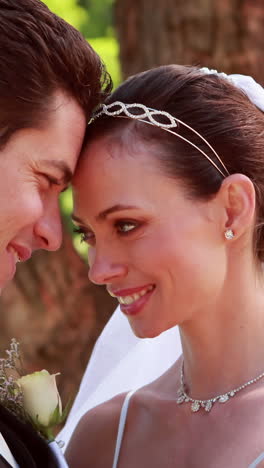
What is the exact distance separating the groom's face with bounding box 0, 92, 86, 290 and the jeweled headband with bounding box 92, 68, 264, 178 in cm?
15

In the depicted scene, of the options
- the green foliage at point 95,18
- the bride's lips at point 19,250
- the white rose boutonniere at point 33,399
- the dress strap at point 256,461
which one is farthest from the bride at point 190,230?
the green foliage at point 95,18

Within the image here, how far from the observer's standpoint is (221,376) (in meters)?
3.58

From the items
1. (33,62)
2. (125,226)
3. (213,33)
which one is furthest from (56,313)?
(33,62)

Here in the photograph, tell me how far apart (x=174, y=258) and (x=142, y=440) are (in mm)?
814

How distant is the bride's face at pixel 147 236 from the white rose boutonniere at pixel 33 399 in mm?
420

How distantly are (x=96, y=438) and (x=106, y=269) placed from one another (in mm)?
818

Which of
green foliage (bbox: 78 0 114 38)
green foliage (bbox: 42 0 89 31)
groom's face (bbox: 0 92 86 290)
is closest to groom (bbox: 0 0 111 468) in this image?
groom's face (bbox: 0 92 86 290)

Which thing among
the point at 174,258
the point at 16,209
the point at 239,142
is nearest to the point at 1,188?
the point at 16,209

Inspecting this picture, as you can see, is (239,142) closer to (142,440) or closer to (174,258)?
(174,258)

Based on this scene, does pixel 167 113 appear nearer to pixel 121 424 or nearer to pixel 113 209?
pixel 113 209

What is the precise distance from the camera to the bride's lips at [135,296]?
3.49 m

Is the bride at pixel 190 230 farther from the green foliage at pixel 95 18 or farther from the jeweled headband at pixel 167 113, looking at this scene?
the green foliage at pixel 95 18

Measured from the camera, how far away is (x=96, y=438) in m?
3.87

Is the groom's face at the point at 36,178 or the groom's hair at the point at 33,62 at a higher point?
the groom's hair at the point at 33,62
